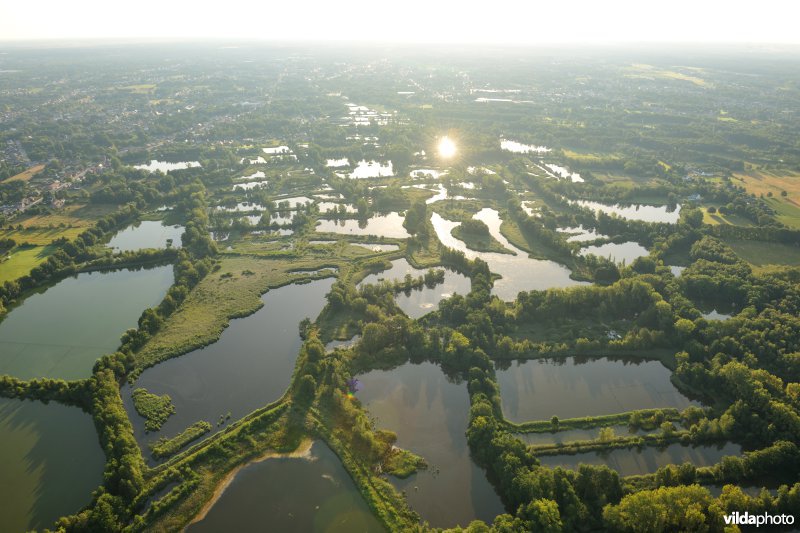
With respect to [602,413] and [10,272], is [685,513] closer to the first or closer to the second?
[602,413]

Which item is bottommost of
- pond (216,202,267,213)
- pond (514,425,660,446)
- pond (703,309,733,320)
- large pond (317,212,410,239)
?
pond (514,425,660,446)

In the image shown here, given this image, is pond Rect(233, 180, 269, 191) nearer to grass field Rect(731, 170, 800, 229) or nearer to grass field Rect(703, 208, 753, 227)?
grass field Rect(703, 208, 753, 227)

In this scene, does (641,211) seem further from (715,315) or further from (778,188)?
(715,315)

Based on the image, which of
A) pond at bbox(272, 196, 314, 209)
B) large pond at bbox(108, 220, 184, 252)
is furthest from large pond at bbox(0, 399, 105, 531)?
pond at bbox(272, 196, 314, 209)

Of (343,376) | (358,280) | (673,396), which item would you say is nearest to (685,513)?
(673,396)

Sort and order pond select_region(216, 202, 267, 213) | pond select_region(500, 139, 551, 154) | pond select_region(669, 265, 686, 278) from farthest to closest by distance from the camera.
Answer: pond select_region(500, 139, 551, 154)
pond select_region(216, 202, 267, 213)
pond select_region(669, 265, 686, 278)

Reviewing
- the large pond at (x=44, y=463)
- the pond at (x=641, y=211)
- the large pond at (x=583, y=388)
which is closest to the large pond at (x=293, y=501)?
the large pond at (x=44, y=463)

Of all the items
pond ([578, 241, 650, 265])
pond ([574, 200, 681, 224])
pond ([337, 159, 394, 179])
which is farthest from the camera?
pond ([337, 159, 394, 179])
